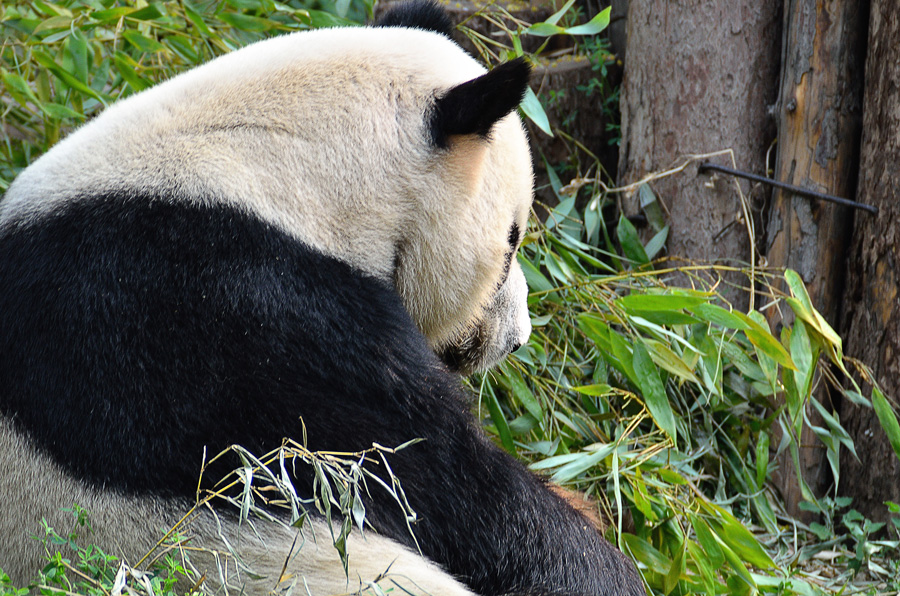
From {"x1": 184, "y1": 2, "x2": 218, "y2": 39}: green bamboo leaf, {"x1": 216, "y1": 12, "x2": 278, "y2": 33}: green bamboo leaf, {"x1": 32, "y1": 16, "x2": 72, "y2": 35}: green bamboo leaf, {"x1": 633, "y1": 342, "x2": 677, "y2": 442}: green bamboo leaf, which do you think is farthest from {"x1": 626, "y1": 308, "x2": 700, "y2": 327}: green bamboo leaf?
{"x1": 32, "y1": 16, "x2": 72, "y2": 35}: green bamboo leaf

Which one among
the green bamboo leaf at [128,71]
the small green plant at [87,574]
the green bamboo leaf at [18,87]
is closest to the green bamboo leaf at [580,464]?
the small green plant at [87,574]

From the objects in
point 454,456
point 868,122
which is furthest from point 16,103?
point 868,122

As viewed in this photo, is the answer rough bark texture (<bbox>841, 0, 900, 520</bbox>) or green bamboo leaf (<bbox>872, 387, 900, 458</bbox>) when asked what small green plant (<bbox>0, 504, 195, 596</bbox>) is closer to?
green bamboo leaf (<bbox>872, 387, 900, 458</bbox>)

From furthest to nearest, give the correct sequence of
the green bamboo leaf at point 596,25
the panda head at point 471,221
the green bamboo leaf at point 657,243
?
the green bamboo leaf at point 657,243
the green bamboo leaf at point 596,25
the panda head at point 471,221

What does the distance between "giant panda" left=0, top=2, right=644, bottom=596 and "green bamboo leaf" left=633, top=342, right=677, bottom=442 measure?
0.59m

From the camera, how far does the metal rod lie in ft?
8.62

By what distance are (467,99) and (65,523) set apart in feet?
3.43

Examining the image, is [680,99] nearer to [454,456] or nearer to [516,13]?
[516,13]

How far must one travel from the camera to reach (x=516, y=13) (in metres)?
3.41

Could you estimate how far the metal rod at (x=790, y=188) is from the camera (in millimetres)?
2627

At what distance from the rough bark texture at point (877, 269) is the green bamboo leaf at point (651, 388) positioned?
0.73 meters

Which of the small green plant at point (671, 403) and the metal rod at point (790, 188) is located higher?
the metal rod at point (790, 188)

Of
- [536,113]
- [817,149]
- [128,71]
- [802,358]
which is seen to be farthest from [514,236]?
[128,71]

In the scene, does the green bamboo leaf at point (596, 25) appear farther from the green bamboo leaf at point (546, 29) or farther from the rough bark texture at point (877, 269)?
the rough bark texture at point (877, 269)
